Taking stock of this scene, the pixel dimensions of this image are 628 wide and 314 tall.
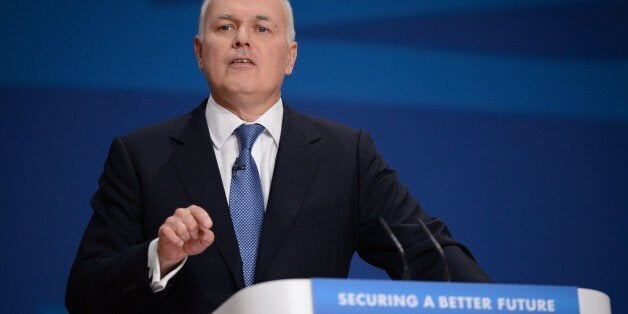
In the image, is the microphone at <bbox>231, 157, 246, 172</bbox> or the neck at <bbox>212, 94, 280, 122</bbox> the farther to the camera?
the neck at <bbox>212, 94, 280, 122</bbox>

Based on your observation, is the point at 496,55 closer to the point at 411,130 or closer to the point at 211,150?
the point at 411,130

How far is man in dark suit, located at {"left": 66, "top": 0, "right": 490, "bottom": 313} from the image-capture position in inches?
83.3

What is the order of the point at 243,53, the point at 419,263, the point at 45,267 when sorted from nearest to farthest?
the point at 419,263 → the point at 243,53 → the point at 45,267

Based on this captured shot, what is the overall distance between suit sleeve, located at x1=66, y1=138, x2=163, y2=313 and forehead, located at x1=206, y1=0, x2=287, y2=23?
15.3 inches

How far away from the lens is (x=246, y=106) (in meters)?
2.38

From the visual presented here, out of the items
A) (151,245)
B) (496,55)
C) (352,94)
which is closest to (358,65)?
(352,94)

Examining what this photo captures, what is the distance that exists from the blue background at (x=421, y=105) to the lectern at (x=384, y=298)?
1680 millimetres

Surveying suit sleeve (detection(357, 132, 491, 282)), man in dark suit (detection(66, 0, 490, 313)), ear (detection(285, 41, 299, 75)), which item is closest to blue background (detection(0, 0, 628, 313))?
ear (detection(285, 41, 299, 75))

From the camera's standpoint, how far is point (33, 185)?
3.08m

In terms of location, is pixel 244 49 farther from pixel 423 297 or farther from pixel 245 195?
pixel 423 297

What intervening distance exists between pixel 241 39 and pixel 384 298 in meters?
1.08

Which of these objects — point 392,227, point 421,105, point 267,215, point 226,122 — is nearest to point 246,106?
point 226,122

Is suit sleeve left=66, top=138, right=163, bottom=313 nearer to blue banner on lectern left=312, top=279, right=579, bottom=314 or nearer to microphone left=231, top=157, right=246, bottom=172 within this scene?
microphone left=231, top=157, right=246, bottom=172

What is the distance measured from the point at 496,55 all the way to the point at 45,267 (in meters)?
1.53
